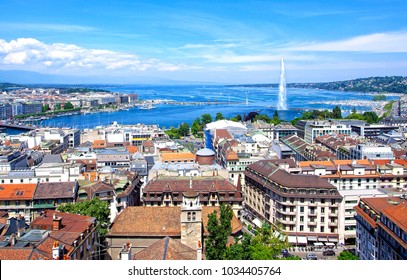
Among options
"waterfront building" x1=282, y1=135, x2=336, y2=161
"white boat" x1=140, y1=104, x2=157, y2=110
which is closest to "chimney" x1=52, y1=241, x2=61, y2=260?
"waterfront building" x1=282, y1=135, x2=336, y2=161

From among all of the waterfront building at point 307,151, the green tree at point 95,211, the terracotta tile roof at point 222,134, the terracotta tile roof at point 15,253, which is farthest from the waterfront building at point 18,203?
the terracotta tile roof at point 222,134

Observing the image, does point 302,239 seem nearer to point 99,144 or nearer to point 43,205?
point 43,205

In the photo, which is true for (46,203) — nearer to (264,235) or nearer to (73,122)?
(264,235)

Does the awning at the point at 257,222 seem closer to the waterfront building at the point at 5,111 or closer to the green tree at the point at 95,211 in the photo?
the green tree at the point at 95,211

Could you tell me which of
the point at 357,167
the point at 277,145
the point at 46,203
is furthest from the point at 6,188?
the point at 277,145

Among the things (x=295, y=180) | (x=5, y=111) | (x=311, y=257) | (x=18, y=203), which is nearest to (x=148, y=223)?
(x=18, y=203)
